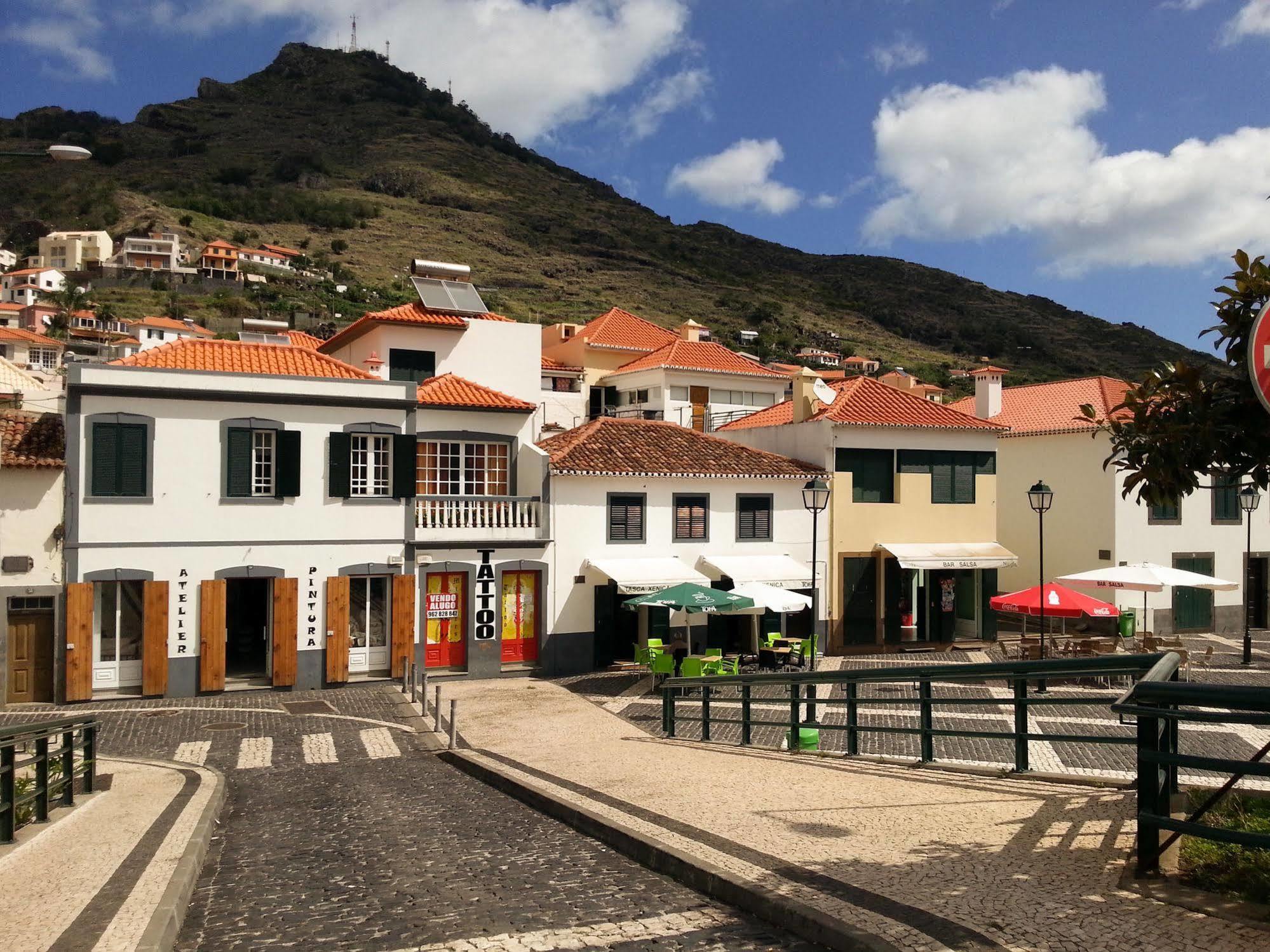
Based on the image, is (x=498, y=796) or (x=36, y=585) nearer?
(x=498, y=796)

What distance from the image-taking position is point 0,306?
10619 centimetres

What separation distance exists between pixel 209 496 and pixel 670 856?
57.1ft

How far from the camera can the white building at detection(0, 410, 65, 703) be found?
20484 mm

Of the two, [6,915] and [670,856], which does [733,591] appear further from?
[6,915]

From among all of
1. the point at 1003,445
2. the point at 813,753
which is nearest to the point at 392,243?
the point at 1003,445

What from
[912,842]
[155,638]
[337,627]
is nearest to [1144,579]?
[337,627]

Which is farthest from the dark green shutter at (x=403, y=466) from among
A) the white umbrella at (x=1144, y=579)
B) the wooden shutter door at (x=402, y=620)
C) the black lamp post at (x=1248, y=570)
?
the black lamp post at (x=1248, y=570)

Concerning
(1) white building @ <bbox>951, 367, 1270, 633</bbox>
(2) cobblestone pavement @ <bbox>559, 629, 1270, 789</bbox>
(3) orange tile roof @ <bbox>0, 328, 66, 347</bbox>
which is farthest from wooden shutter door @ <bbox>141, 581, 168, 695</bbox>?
(3) orange tile roof @ <bbox>0, 328, 66, 347</bbox>

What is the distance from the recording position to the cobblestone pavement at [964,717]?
14.2 meters

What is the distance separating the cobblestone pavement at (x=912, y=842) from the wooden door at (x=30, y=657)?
12766 millimetres

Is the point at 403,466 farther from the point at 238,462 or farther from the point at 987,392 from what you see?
the point at 987,392

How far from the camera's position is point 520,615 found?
2494cm

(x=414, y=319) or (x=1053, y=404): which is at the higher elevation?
(x=414, y=319)

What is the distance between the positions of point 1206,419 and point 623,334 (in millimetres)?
49278
